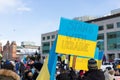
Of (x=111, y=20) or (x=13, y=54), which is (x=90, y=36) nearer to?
(x=111, y=20)

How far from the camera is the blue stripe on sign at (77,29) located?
9134mm

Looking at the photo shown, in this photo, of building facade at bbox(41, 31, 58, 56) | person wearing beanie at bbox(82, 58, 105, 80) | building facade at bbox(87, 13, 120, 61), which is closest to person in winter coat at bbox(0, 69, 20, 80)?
person wearing beanie at bbox(82, 58, 105, 80)

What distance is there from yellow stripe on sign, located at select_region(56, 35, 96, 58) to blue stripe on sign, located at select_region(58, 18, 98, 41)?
120mm

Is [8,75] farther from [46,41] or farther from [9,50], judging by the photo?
[9,50]

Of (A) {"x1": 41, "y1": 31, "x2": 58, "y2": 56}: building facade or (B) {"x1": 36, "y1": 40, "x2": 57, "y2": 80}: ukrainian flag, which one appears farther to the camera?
(A) {"x1": 41, "y1": 31, "x2": 58, "y2": 56}: building facade

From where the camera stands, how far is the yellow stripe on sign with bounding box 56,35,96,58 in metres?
8.61

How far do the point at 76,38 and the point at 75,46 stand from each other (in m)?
0.31

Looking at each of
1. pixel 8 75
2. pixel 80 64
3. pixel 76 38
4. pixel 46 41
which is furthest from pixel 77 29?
pixel 46 41

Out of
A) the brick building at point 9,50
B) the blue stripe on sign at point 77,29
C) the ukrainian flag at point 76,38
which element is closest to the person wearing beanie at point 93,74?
the ukrainian flag at point 76,38

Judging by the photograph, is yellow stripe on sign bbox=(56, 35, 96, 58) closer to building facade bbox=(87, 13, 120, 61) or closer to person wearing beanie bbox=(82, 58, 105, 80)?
person wearing beanie bbox=(82, 58, 105, 80)

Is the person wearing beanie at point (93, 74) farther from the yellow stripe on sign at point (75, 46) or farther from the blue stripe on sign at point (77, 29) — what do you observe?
the blue stripe on sign at point (77, 29)

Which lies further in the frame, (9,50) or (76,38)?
(9,50)

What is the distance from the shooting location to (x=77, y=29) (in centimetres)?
956

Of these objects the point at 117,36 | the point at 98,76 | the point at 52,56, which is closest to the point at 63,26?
the point at 52,56
